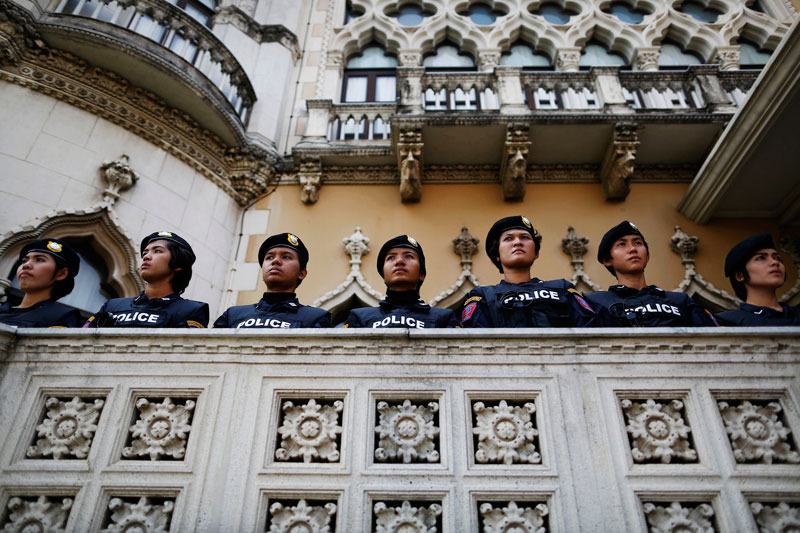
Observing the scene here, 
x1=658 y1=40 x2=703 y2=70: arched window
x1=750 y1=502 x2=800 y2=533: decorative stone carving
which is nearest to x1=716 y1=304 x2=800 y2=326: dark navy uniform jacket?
x1=750 y1=502 x2=800 y2=533: decorative stone carving

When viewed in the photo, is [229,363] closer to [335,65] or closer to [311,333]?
[311,333]

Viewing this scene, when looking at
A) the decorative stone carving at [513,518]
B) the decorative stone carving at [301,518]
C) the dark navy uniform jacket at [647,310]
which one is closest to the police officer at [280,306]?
the decorative stone carving at [301,518]

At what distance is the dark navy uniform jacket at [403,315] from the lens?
140 inches

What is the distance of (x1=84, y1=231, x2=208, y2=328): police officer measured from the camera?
3.50 metres

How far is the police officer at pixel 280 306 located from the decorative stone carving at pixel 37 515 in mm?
1504

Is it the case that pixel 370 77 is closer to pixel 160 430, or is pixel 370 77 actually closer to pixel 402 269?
pixel 402 269

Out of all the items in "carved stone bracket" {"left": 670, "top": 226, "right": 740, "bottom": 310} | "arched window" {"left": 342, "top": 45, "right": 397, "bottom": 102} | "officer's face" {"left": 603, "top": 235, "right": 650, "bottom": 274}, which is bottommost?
"officer's face" {"left": 603, "top": 235, "right": 650, "bottom": 274}

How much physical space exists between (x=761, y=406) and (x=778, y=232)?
6.28m

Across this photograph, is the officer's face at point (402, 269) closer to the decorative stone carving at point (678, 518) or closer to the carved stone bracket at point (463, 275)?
the decorative stone carving at point (678, 518)

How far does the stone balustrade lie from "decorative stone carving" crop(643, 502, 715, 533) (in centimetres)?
738

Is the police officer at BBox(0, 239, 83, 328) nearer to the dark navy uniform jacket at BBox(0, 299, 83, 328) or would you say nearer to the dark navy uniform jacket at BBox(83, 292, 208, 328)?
the dark navy uniform jacket at BBox(0, 299, 83, 328)

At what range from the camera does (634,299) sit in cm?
358

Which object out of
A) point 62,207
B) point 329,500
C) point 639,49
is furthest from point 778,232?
point 62,207

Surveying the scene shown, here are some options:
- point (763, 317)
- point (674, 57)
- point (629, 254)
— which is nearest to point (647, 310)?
point (629, 254)
